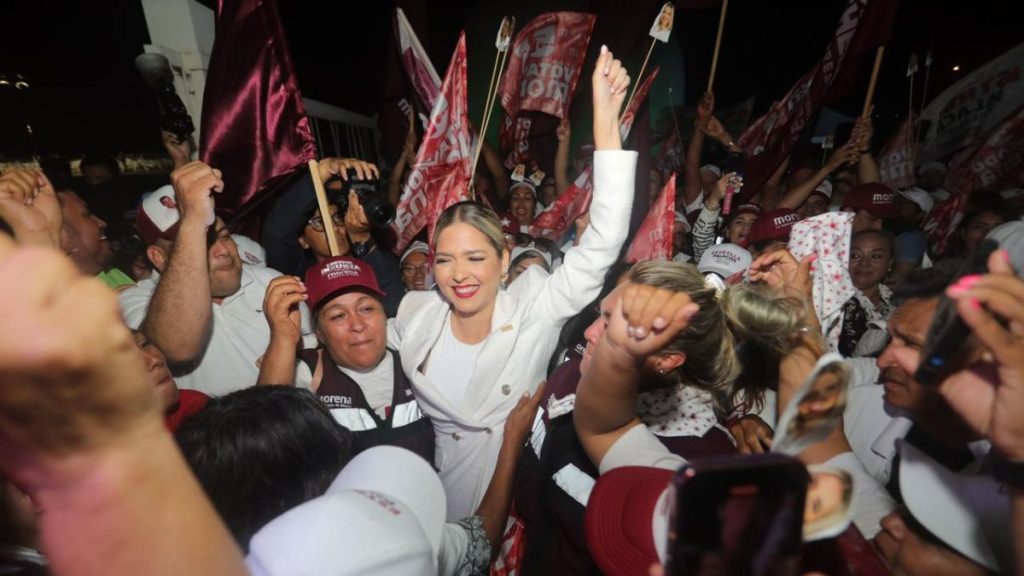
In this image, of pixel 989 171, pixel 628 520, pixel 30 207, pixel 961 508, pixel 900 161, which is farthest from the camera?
pixel 900 161

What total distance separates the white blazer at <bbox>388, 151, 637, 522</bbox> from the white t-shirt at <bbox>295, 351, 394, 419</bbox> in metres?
0.12

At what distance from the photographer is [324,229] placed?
362cm

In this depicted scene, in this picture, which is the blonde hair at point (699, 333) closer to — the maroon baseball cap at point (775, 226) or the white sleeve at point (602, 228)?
the white sleeve at point (602, 228)

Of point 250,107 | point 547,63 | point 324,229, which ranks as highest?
point 547,63

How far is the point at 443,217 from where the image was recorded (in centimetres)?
248

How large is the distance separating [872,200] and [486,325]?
414cm

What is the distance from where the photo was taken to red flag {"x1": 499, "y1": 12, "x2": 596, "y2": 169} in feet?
15.5

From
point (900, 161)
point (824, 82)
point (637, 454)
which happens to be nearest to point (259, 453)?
point (637, 454)

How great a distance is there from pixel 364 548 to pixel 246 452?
567mm

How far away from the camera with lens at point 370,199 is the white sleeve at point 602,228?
1.40 m

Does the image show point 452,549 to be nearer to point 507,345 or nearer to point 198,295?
point 507,345

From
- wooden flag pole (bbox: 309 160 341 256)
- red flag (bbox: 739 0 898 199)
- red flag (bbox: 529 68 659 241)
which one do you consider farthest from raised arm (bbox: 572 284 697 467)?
red flag (bbox: 739 0 898 199)

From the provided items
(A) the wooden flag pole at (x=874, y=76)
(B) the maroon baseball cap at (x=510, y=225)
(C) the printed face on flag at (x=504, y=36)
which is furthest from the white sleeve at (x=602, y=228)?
(A) the wooden flag pole at (x=874, y=76)

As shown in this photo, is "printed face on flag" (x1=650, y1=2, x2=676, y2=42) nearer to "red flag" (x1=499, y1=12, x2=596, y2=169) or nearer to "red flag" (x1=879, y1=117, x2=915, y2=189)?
"red flag" (x1=499, y1=12, x2=596, y2=169)
